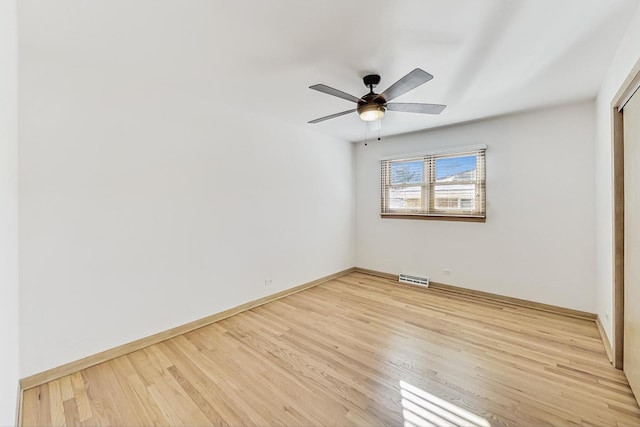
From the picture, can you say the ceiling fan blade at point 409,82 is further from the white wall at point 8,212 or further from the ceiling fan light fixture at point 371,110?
the white wall at point 8,212

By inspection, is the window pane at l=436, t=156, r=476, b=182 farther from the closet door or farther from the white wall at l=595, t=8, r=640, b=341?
the closet door

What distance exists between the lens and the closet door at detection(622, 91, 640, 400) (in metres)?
1.81

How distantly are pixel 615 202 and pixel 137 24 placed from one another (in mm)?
3759

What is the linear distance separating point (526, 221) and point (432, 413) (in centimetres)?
288

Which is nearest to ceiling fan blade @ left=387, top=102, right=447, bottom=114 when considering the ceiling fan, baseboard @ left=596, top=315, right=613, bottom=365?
the ceiling fan

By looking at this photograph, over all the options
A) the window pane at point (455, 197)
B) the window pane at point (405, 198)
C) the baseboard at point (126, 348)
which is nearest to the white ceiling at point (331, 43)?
the window pane at point (455, 197)

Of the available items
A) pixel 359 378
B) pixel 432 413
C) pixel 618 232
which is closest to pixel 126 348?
pixel 359 378

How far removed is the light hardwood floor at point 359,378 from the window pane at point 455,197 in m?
1.55

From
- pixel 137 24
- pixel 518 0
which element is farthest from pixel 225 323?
pixel 518 0

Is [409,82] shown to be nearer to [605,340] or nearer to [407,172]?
[407,172]

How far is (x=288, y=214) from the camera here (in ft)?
13.4

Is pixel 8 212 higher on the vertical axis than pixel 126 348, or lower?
higher

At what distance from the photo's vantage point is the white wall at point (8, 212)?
1.38 m

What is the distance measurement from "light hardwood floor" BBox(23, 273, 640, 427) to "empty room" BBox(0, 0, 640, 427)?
19 millimetres
